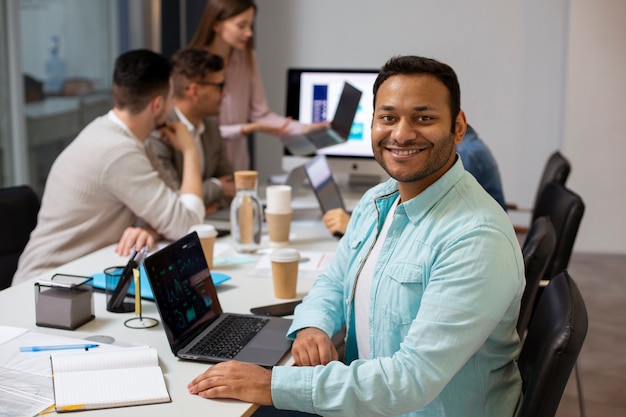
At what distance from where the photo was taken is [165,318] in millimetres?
1576

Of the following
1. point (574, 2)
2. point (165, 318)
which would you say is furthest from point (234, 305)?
point (574, 2)

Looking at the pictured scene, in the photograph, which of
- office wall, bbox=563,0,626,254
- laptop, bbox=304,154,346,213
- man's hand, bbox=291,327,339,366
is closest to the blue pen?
man's hand, bbox=291,327,339,366

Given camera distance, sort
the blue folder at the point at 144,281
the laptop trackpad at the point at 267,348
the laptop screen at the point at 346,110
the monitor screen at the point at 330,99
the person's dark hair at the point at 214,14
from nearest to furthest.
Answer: the laptop trackpad at the point at 267,348 → the blue folder at the point at 144,281 → the laptop screen at the point at 346,110 → the monitor screen at the point at 330,99 → the person's dark hair at the point at 214,14

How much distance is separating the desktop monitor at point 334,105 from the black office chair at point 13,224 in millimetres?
1413

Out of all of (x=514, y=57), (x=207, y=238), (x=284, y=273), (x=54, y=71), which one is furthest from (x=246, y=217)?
(x=514, y=57)

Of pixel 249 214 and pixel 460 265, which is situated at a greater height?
pixel 460 265

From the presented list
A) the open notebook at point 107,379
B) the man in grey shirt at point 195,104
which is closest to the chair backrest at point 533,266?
the open notebook at point 107,379

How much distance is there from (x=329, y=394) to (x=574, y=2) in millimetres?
4308

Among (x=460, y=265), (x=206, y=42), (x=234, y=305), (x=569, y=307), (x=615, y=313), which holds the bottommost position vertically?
(x=615, y=313)

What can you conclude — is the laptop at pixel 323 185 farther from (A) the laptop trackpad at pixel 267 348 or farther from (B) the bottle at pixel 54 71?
(B) the bottle at pixel 54 71

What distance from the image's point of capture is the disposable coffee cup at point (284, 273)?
2015 millimetres

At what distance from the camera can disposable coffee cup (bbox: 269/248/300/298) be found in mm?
2015

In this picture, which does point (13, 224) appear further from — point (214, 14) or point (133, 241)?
point (214, 14)

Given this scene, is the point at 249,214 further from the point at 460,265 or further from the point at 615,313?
the point at 615,313
